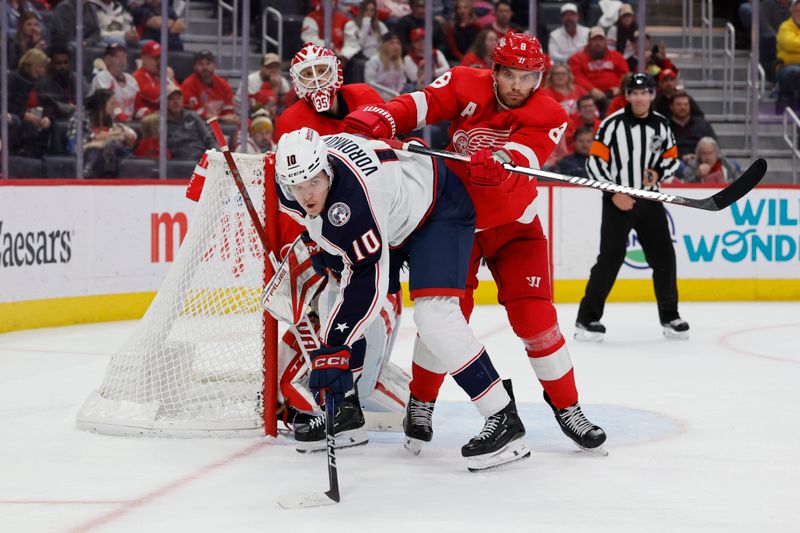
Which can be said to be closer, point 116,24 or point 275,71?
point 116,24

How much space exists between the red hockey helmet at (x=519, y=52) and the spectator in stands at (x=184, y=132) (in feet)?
13.4

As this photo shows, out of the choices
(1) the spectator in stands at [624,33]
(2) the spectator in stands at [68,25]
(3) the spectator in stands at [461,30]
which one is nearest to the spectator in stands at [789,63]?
(1) the spectator in stands at [624,33]

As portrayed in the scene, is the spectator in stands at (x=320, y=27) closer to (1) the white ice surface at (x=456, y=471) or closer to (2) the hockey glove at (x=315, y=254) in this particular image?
(1) the white ice surface at (x=456, y=471)

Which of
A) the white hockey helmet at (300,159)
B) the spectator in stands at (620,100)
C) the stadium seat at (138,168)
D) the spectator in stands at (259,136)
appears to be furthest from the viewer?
the spectator in stands at (620,100)

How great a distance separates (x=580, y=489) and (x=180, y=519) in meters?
0.96

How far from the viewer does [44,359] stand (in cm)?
518

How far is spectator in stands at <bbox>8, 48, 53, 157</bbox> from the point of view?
665cm

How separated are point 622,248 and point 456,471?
9.11 feet

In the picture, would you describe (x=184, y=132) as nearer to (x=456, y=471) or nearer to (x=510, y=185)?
(x=510, y=185)

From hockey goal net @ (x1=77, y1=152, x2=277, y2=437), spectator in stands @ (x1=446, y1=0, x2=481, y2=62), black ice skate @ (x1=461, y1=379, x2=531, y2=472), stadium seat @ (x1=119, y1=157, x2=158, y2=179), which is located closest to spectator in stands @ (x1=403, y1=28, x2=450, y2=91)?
spectator in stands @ (x1=446, y1=0, x2=481, y2=62)

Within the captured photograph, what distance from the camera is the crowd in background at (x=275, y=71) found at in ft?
22.6

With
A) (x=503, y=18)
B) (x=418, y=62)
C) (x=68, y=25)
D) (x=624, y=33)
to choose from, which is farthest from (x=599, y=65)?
(x=68, y=25)

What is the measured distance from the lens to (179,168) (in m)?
7.08

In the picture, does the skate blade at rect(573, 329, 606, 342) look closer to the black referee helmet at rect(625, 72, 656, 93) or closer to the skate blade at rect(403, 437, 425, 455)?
the black referee helmet at rect(625, 72, 656, 93)
